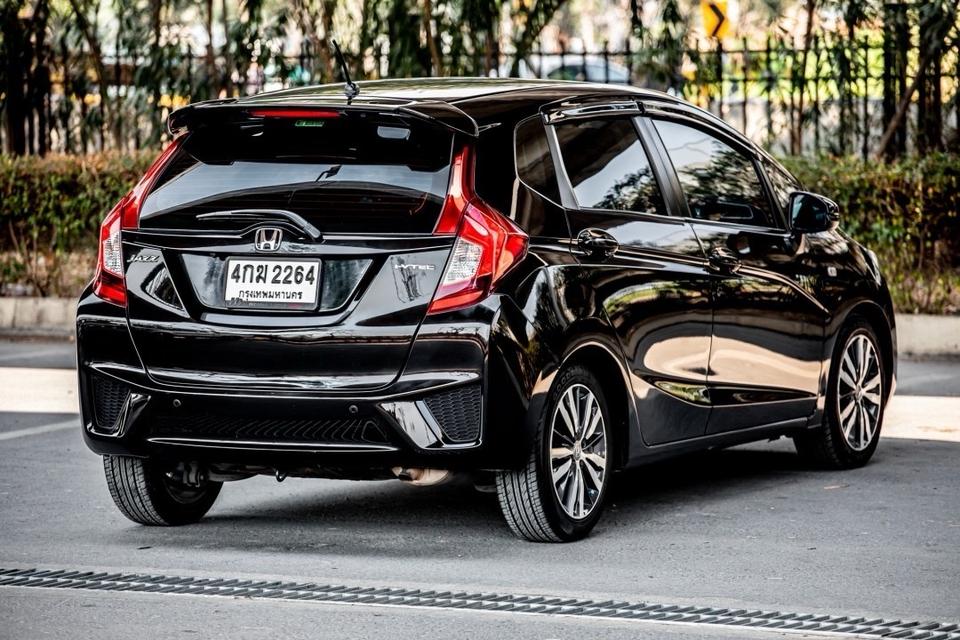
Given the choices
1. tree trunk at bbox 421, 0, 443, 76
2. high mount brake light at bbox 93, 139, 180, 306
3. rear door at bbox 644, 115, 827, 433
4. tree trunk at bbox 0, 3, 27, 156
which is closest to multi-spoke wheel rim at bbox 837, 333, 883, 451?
rear door at bbox 644, 115, 827, 433

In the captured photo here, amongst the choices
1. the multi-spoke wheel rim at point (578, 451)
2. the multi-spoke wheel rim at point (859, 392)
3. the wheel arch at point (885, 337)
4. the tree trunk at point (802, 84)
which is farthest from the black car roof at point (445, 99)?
the tree trunk at point (802, 84)

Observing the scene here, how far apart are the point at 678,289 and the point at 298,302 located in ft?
5.37

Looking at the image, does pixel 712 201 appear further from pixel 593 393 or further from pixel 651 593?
pixel 651 593

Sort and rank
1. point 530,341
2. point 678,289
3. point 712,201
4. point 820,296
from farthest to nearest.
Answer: point 820,296
point 712,201
point 678,289
point 530,341

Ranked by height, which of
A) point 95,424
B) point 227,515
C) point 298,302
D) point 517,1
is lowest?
point 227,515

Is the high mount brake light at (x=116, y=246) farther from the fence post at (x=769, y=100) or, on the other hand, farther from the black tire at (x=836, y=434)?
the fence post at (x=769, y=100)

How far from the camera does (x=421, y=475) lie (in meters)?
6.27

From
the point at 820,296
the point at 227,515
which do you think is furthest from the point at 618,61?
the point at 227,515

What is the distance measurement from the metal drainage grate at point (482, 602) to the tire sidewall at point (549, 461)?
72 cm

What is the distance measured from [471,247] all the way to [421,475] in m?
0.82

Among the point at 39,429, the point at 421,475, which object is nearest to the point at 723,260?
the point at 421,475

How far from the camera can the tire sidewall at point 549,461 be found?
628 cm

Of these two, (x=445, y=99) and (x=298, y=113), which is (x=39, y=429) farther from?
(x=445, y=99)

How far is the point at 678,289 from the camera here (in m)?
7.04
